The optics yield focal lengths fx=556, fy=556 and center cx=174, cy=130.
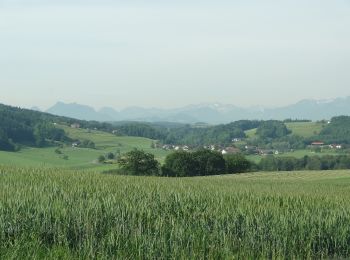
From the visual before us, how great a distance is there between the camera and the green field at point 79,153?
90619mm

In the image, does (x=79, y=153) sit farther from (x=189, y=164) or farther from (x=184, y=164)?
(x=189, y=164)

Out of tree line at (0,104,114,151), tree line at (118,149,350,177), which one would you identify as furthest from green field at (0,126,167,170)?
tree line at (118,149,350,177)

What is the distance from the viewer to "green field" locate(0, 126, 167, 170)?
90619 mm

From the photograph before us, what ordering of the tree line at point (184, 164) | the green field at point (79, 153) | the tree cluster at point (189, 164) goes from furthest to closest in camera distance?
1. the green field at point (79, 153)
2. the tree cluster at point (189, 164)
3. the tree line at point (184, 164)

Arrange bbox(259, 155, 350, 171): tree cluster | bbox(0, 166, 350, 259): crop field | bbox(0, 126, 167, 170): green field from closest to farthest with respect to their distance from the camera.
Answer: bbox(0, 166, 350, 259): crop field < bbox(0, 126, 167, 170): green field < bbox(259, 155, 350, 171): tree cluster

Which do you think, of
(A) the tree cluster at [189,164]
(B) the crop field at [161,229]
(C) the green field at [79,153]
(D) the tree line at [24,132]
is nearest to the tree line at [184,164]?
(A) the tree cluster at [189,164]

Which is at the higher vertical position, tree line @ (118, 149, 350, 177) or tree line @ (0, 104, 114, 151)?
tree line @ (0, 104, 114, 151)

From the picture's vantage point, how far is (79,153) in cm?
12125

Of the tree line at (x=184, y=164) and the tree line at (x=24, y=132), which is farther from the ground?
the tree line at (x=24, y=132)

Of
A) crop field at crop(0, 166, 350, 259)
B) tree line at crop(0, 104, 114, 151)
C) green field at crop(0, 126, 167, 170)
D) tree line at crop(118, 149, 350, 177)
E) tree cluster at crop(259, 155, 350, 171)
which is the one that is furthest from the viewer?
tree line at crop(0, 104, 114, 151)

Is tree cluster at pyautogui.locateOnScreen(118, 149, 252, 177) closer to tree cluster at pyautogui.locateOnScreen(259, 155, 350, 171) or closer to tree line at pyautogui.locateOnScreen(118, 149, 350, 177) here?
tree line at pyautogui.locateOnScreen(118, 149, 350, 177)

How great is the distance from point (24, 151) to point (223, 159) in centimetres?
4459

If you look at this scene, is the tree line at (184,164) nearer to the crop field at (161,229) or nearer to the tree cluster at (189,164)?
the tree cluster at (189,164)

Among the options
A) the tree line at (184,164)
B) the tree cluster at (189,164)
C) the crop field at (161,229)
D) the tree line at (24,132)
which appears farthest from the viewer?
the tree line at (24,132)
